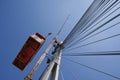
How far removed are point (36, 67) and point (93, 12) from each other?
6.03m

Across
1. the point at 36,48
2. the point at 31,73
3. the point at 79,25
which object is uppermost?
the point at 79,25

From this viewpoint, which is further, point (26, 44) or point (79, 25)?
point (26, 44)

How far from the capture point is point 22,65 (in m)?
13.8

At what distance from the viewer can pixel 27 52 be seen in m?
13.7

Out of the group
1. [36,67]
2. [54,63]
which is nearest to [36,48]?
[36,67]

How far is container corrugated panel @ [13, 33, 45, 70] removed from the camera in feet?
44.8

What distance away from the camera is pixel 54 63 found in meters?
10.3

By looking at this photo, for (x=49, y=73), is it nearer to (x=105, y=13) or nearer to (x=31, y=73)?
(x=31, y=73)

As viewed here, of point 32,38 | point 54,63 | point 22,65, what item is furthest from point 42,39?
point 54,63

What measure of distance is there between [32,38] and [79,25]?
5.42m

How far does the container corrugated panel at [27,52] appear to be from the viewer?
44.8 ft

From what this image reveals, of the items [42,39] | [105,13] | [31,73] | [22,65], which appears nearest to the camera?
[105,13]

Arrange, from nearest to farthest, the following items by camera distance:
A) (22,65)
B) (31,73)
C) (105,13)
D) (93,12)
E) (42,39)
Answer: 1. (105,13)
2. (93,12)
3. (31,73)
4. (22,65)
5. (42,39)

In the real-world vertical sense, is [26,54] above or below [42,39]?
below
